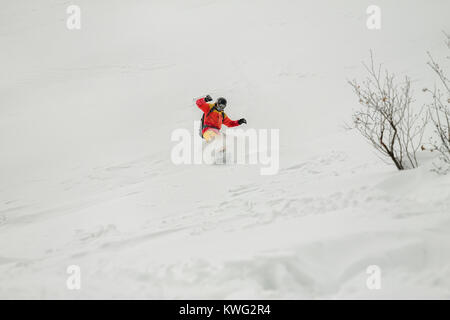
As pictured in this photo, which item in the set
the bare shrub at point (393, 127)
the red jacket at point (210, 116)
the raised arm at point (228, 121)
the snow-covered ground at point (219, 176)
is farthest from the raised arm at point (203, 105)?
the bare shrub at point (393, 127)

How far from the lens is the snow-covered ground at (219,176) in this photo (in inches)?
97.0

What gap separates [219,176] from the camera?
18.7 ft

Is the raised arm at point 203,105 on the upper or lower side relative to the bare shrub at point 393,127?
upper

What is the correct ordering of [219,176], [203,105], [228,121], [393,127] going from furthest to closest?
[228,121]
[203,105]
[219,176]
[393,127]

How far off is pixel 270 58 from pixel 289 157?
9510mm

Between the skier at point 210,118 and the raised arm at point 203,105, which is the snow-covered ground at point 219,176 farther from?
the raised arm at point 203,105

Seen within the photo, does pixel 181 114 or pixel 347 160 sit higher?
pixel 181 114

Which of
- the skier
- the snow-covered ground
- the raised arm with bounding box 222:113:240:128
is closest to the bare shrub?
the snow-covered ground

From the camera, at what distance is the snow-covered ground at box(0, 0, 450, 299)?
2.46 m

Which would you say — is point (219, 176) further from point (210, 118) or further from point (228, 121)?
point (228, 121)

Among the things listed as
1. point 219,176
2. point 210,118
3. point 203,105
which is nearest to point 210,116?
point 210,118

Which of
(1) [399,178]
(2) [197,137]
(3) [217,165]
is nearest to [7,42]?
(2) [197,137]

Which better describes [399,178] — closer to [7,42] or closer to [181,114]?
[181,114]
